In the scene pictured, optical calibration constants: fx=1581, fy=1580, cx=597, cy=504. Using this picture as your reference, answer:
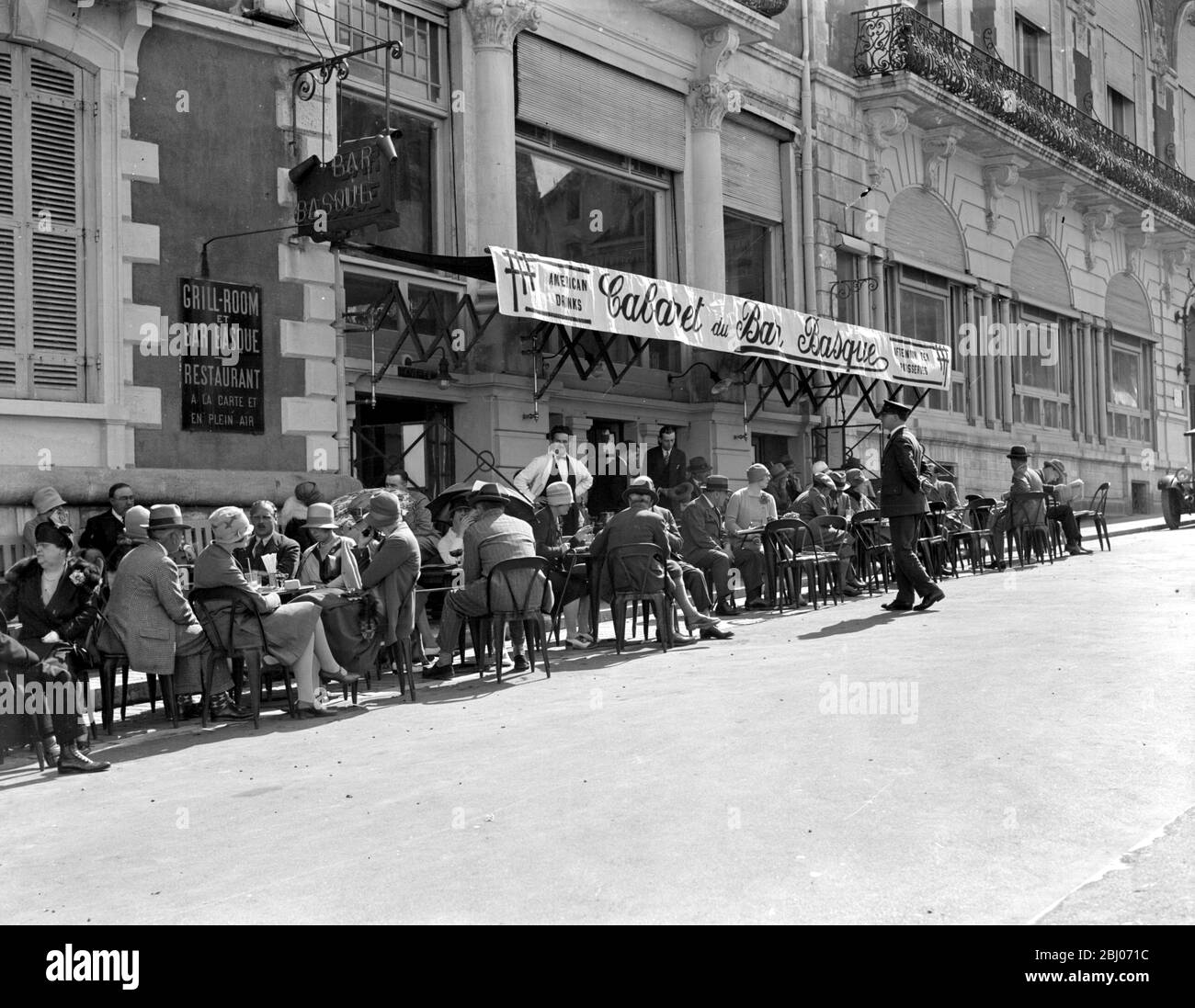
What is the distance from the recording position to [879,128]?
88.7ft

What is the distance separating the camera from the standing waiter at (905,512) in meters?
14.4

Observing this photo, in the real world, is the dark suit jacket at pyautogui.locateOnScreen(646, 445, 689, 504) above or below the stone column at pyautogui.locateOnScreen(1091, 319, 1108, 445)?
below

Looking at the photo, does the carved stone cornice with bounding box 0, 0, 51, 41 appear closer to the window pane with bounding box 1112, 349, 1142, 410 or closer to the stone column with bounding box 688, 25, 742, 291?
the stone column with bounding box 688, 25, 742, 291

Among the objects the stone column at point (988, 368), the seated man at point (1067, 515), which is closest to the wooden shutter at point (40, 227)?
the seated man at point (1067, 515)

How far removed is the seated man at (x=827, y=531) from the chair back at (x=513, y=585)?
5.09 metres

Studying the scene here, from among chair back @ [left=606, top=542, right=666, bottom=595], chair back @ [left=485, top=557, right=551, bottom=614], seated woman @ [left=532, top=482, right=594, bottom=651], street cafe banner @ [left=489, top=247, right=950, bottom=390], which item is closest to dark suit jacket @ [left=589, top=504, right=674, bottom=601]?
chair back @ [left=606, top=542, right=666, bottom=595]

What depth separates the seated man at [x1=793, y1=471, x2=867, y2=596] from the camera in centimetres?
1623

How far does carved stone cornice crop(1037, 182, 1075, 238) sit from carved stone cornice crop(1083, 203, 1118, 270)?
1728 millimetres

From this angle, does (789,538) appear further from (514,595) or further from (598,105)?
(598,105)

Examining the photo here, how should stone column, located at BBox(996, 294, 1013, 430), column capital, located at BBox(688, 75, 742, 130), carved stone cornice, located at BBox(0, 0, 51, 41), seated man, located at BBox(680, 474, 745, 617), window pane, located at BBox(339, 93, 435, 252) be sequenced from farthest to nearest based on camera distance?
1. stone column, located at BBox(996, 294, 1013, 430)
2. column capital, located at BBox(688, 75, 742, 130)
3. window pane, located at BBox(339, 93, 435, 252)
4. seated man, located at BBox(680, 474, 745, 617)
5. carved stone cornice, located at BBox(0, 0, 51, 41)

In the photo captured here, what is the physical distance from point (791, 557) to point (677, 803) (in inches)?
357

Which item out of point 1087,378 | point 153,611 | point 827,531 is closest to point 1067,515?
point 827,531

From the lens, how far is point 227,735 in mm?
9523
